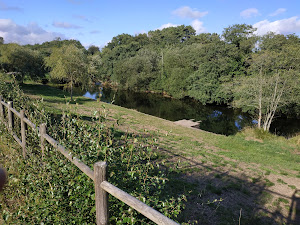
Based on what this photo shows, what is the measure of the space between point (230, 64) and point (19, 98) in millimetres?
28588

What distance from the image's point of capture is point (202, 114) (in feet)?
87.0

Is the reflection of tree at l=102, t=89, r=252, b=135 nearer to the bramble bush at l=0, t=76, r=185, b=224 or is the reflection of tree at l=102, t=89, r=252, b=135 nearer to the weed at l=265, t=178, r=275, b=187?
the weed at l=265, t=178, r=275, b=187

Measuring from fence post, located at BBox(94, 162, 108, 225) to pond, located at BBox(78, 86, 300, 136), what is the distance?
1623 cm

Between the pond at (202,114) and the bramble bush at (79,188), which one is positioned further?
the pond at (202,114)

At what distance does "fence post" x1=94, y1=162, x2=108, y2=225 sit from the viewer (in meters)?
2.01

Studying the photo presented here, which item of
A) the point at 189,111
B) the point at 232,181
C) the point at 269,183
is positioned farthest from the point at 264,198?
the point at 189,111

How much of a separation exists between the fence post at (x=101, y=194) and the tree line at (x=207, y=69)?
31.8 ft

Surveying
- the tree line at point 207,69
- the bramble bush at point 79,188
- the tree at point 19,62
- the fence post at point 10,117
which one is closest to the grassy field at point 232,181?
the bramble bush at point 79,188

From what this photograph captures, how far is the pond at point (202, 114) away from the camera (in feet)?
69.7

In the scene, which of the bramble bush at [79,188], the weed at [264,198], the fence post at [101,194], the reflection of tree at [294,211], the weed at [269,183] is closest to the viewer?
the fence post at [101,194]

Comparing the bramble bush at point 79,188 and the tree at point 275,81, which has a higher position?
the tree at point 275,81

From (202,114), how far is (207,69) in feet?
25.9

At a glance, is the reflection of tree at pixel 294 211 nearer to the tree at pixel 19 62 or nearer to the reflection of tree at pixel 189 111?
the reflection of tree at pixel 189 111

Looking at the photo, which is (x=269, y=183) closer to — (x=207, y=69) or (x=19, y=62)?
(x=207, y=69)
